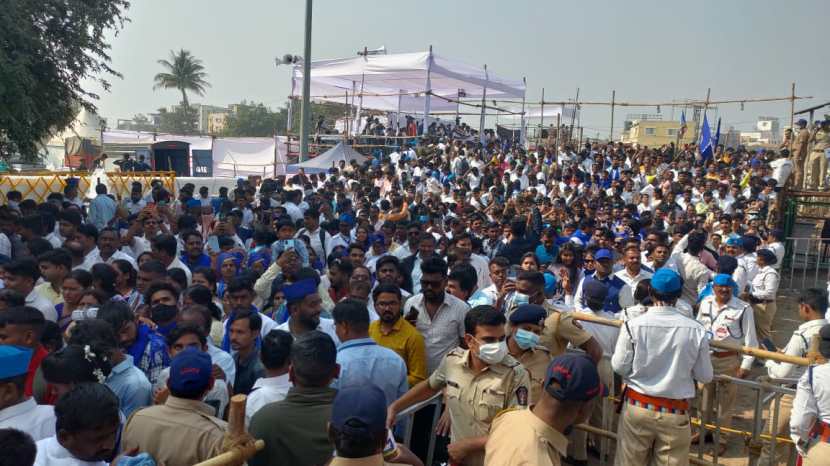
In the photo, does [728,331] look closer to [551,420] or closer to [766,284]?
[766,284]

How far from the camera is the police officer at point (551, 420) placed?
2.59 m

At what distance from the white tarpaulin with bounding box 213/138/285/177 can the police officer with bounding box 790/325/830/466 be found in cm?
2204

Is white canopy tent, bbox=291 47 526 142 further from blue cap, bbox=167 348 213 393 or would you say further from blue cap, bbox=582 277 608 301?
blue cap, bbox=167 348 213 393

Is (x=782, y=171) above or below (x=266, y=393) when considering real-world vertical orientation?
above

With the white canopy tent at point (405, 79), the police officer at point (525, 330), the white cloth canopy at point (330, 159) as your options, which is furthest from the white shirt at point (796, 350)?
the white canopy tent at point (405, 79)

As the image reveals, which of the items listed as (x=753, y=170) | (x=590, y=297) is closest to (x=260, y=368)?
(x=590, y=297)

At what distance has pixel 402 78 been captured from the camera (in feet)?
79.0

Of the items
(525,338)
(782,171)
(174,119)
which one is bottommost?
(525,338)

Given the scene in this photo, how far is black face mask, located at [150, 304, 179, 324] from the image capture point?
4.66 m

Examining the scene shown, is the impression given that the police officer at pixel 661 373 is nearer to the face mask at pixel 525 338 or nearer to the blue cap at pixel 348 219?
the face mask at pixel 525 338

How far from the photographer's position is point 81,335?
3.71 meters

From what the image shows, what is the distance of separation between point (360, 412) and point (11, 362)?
1825mm

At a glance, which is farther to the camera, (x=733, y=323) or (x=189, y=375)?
(x=733, y=323)

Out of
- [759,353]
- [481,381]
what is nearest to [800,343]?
[759,353]
